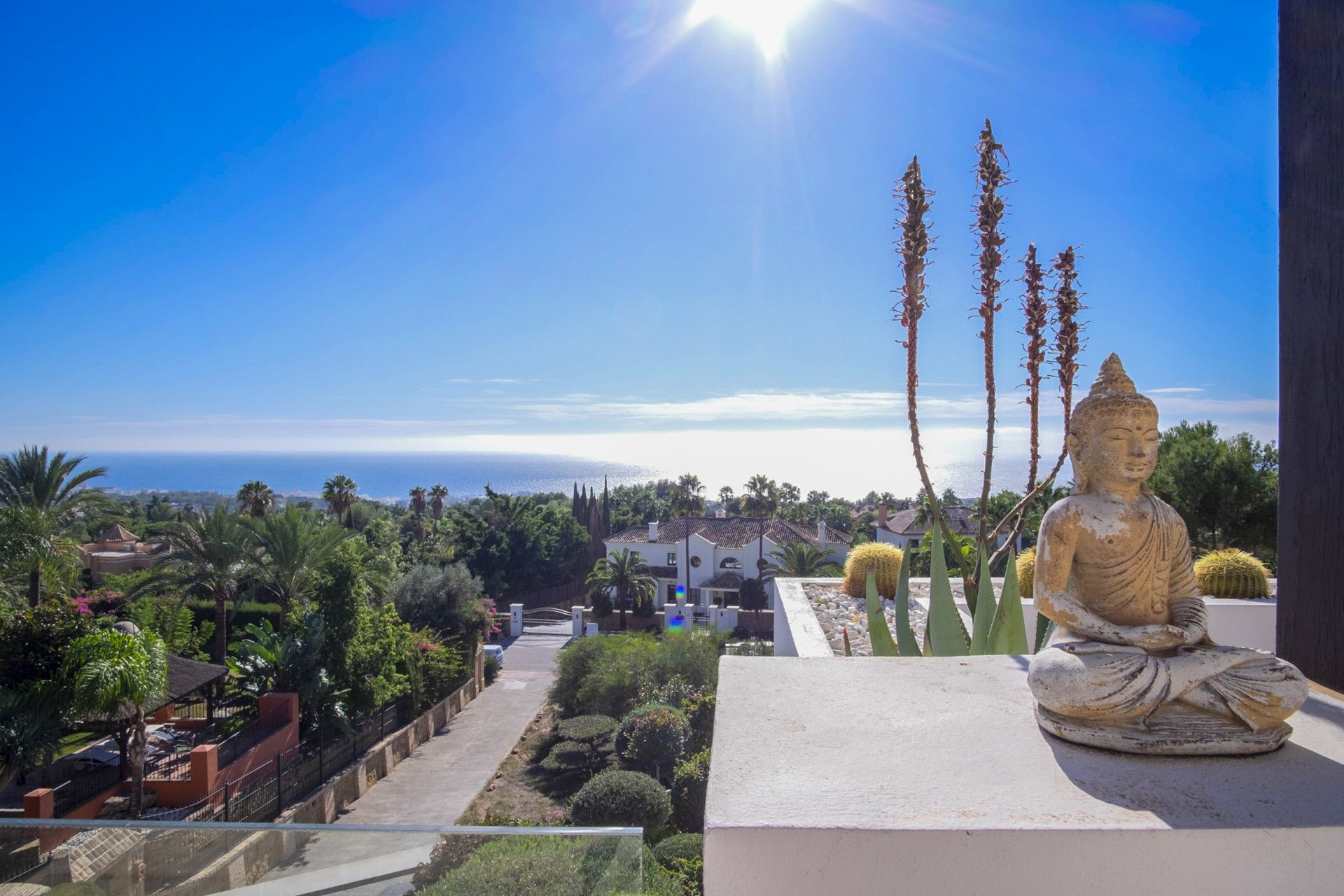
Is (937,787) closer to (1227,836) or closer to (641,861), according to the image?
(1227,836)

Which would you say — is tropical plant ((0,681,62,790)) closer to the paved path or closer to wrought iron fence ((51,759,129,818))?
wrought iron fence ((51,759,129,818))

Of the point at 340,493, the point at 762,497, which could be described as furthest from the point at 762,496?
the point at 340,493

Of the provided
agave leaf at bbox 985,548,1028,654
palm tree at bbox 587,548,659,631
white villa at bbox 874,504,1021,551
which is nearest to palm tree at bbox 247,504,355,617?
palm tree at bbox 587,548,659,631

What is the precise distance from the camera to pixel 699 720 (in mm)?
13828

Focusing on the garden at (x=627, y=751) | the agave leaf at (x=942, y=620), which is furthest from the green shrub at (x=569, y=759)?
the agave leaf at (x=942, y=620)

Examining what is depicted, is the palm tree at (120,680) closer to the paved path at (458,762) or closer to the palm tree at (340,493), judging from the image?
the paved path at (458,762)

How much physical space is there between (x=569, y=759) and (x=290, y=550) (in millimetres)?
10834

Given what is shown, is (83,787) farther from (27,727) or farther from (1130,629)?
(1130,629)

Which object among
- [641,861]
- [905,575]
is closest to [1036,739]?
[641,861]

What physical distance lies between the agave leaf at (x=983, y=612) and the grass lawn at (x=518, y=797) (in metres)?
8.49

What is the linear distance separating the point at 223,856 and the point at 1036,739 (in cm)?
315

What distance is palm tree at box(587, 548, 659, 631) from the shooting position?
1244 inches

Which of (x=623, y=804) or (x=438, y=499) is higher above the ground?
(x=438, y=499)

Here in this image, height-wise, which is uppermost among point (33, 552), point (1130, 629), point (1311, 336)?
point (1311, 336)
